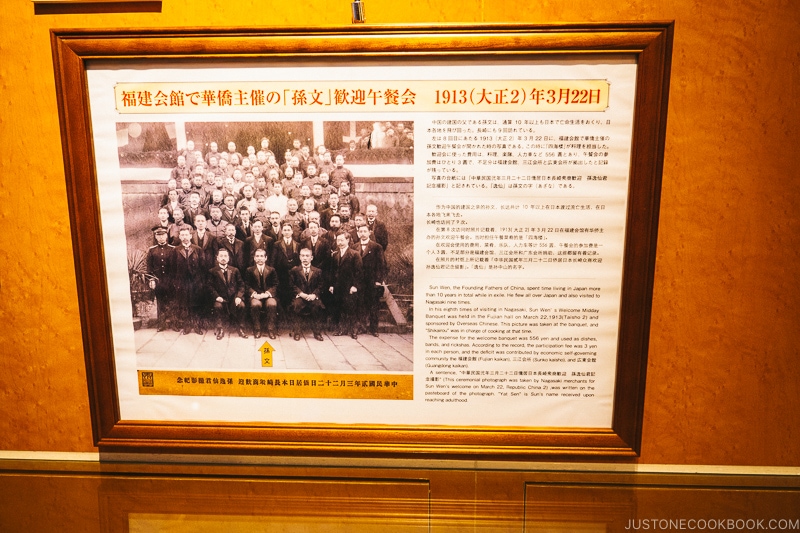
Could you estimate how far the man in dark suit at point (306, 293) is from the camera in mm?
1028

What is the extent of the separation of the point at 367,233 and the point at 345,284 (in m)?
0.12

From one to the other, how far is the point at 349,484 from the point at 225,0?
106 centimetres

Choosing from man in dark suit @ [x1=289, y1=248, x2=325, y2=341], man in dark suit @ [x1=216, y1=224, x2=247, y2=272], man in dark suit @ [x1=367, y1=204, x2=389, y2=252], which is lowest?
man in dark suit @ [x1=289, y1=248, x2=325, y2=341]

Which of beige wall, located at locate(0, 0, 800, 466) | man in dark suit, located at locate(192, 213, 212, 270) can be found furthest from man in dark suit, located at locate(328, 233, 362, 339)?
beige wall, located at locate(0, 0, 800, 466)

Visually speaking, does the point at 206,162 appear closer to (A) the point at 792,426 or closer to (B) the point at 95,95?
(B) the point at 95,95

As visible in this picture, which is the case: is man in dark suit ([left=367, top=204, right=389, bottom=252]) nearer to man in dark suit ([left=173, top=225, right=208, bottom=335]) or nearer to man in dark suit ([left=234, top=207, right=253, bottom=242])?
man in dark suit ([left=234, top=207, right=253, bottom=242])

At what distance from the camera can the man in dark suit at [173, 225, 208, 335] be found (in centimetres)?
103

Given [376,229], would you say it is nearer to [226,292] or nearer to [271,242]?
[271,242]

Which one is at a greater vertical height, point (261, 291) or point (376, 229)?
point (376, 229)

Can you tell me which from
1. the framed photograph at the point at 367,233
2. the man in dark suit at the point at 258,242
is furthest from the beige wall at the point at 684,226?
the man in dark suit at the point at 258,242

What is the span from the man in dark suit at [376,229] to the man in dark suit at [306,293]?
5.6 inches

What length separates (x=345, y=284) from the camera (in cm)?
103

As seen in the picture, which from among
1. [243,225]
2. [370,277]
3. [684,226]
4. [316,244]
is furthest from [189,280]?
[684,226]

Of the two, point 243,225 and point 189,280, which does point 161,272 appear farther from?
point 243,225
